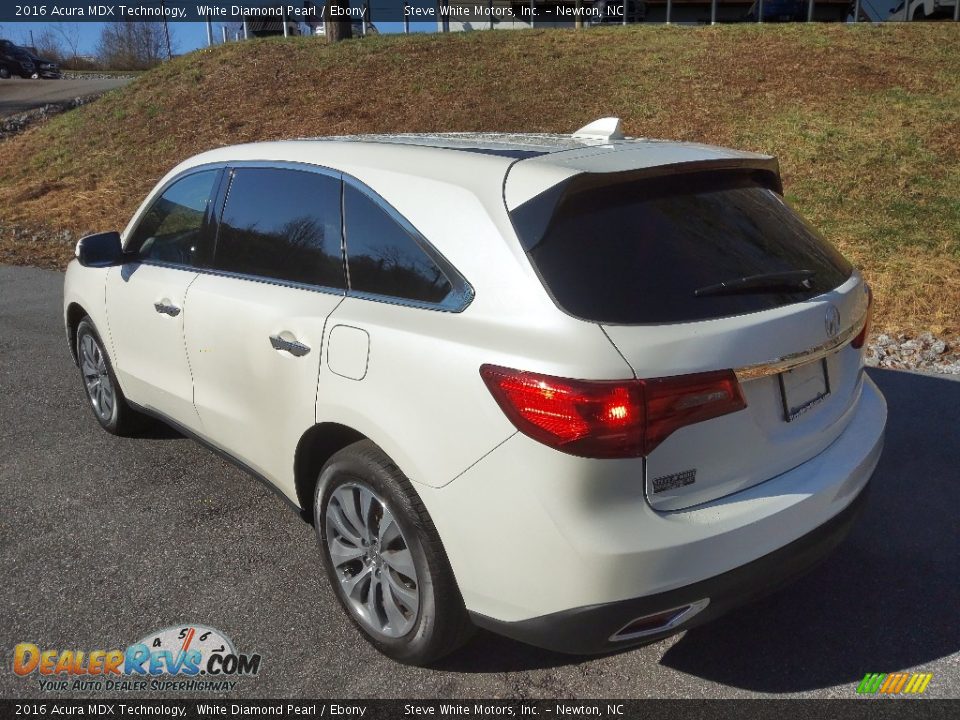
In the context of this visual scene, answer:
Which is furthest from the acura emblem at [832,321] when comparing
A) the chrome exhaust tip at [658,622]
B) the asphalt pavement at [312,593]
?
the asphalt pavement at [312,593]

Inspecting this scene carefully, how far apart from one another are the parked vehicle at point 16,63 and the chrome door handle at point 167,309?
120 ft

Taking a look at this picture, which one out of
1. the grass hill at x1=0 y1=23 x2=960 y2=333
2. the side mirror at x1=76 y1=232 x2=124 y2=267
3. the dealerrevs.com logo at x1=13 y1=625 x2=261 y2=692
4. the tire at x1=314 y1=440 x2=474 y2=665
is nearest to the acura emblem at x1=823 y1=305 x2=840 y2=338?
the tire at x1=314 y1=440 x2=474 y2=665

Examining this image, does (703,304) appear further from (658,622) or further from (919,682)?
(919,682)

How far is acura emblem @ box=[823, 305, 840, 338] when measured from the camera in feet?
8.57

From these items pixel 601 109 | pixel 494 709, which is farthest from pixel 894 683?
pixel 601 109

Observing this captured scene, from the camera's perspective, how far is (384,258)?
280 cm

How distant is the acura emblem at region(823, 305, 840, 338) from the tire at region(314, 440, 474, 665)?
1358mm

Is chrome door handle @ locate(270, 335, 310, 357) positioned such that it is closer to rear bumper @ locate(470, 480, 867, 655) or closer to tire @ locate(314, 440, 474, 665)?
tire @ locate(314, 440, 474, 665)

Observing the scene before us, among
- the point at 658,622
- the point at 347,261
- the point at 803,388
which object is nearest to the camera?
the point at 658,622

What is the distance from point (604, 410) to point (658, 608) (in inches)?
22.3

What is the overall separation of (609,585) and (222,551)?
1998mm

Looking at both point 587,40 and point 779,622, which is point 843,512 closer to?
point 779,622

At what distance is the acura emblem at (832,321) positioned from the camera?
2.61m

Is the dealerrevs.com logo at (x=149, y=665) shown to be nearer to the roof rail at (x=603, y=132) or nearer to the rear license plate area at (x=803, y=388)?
the rear license plate area at (x=803, y=388)
